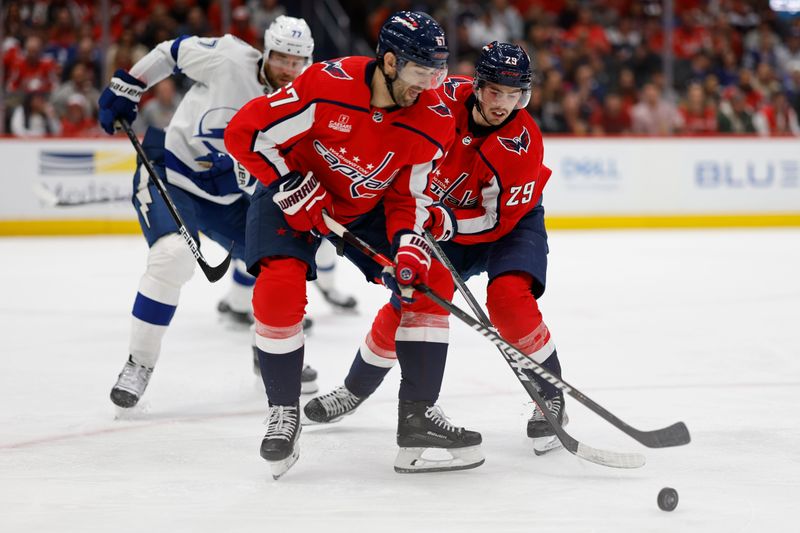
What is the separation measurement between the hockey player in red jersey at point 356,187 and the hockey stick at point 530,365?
0.04 m

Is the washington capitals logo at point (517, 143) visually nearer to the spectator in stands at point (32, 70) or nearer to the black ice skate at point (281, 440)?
the black ice skate at point (281, 440)

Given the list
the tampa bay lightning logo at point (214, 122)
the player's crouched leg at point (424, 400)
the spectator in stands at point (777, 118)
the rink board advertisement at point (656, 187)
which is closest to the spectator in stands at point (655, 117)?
the rink board advertisement at point (656, 187)

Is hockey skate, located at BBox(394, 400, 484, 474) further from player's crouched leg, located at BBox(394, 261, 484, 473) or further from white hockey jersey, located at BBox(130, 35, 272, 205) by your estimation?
white hockey jersey, located at BBox(130, 35, 272, 205)

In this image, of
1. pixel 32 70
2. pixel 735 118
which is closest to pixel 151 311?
pixel 32 70

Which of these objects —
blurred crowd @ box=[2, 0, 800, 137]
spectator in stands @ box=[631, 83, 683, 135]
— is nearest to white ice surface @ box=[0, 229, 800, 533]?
blurred crowd @ box=[2, 0, 800, 137]

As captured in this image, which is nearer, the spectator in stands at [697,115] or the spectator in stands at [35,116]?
the spectator in stands at [35,116]

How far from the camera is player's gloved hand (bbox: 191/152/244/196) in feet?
10.9

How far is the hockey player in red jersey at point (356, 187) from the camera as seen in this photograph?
7.59 ft

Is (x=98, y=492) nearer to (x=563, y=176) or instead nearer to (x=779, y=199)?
(x=563, y=176)

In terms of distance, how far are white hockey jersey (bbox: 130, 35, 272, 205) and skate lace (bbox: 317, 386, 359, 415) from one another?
37.4 inches

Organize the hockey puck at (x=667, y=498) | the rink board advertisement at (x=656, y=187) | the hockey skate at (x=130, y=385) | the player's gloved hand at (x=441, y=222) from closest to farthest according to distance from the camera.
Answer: the hockey puck at (x=667, y=498) < the player's gloved hand at (x=441, y=222) < the hockey skate at (x=130, y=385) < the rink board advertisement at (x=656, y=187)

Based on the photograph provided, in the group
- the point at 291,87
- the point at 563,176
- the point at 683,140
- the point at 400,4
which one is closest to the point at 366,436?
the point at 291,87

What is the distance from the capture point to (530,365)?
234 cm

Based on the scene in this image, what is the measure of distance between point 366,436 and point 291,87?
935 mm
